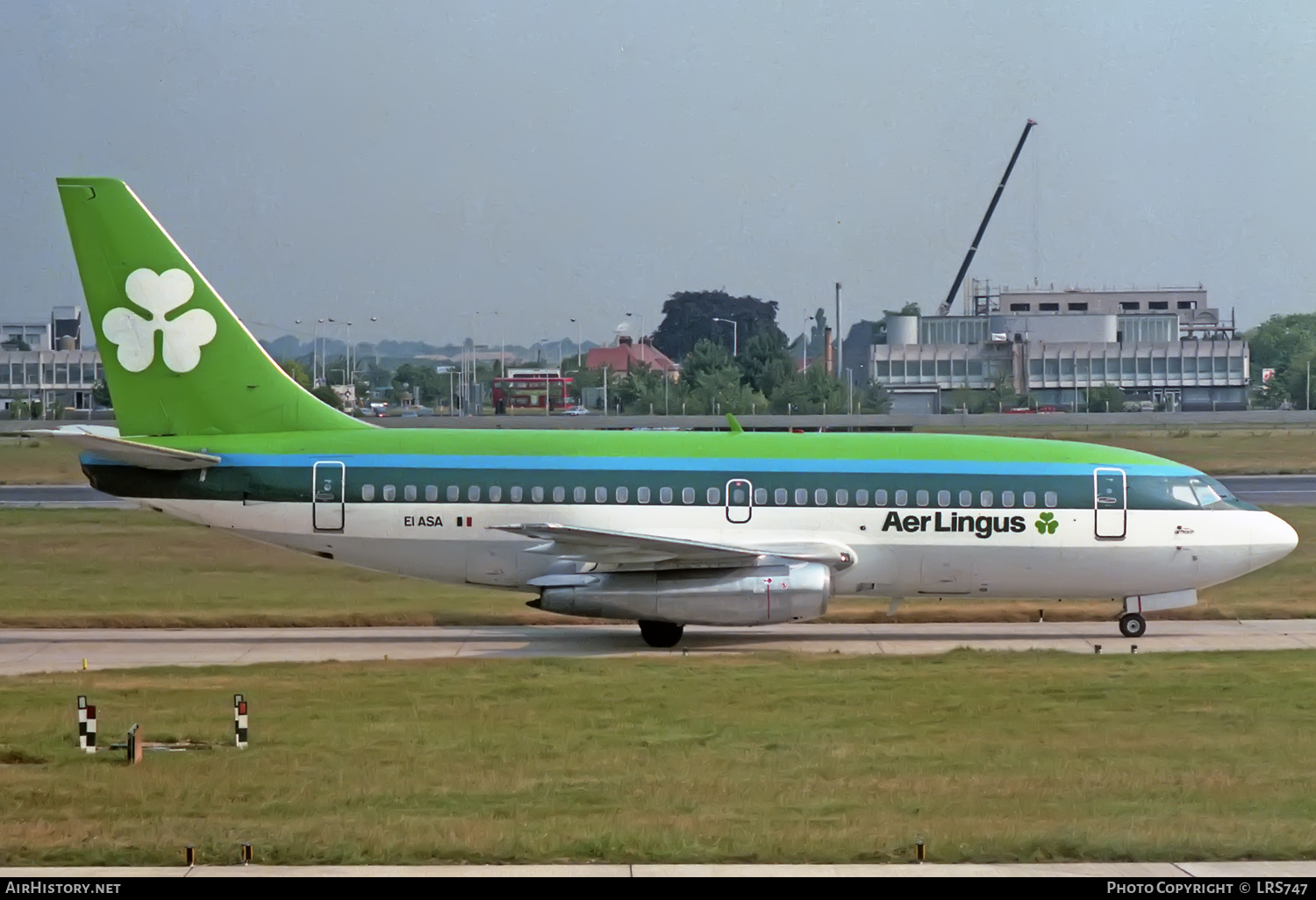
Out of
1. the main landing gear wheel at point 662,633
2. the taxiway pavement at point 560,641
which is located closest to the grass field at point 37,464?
the taxiway pavement at point 560,641

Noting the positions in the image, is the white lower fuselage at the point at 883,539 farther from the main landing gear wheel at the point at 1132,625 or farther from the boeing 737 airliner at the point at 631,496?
the main landing gear wheel at the point at 1132,625

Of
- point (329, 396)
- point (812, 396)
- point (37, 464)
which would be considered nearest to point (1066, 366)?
point (812, 396)

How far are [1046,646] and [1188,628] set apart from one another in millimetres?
3900

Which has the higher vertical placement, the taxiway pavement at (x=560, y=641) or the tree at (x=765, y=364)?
the tree at (x=765, y=364)

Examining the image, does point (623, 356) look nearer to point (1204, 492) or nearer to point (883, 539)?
point (1204, 492)

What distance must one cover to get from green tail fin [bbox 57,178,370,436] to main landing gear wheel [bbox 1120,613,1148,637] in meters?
14.9

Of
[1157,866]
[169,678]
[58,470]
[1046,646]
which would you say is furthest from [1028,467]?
[58,470]

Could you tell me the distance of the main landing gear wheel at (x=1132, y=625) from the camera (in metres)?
29.1

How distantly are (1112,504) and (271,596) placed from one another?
17.1 metres

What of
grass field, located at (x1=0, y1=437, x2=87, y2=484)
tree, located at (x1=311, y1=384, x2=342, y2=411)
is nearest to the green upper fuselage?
grass field, located at (x1=0, y1=437, x2=87, y2=484)

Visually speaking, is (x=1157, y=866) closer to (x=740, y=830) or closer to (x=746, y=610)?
(x=740, y=830)

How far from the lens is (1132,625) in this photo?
29.2 meters

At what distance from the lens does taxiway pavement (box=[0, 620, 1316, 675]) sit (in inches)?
1070

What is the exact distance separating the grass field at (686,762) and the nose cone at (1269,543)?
328cm
